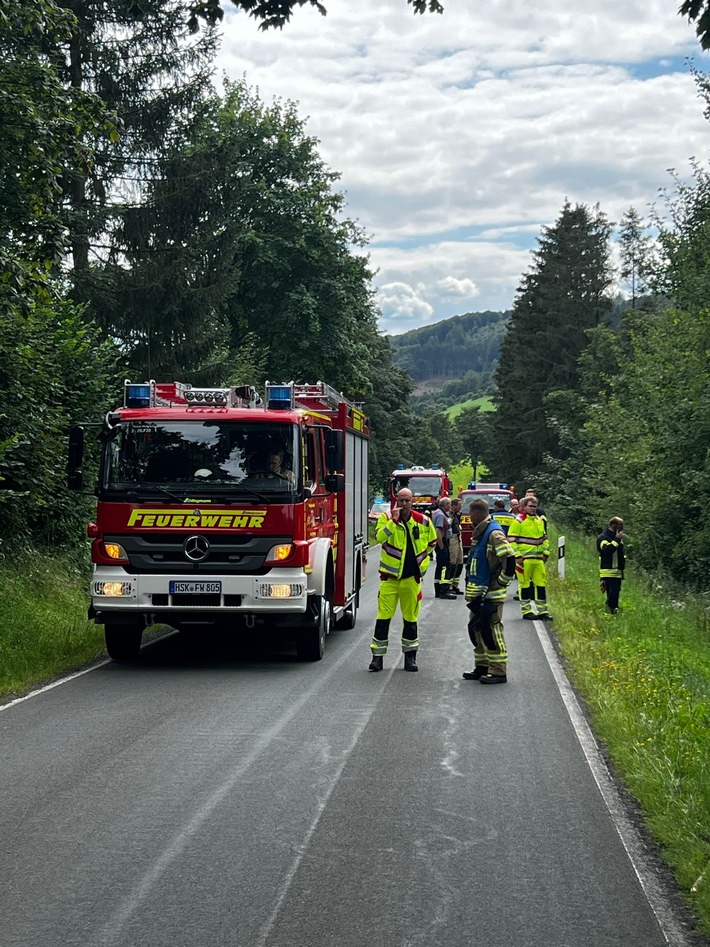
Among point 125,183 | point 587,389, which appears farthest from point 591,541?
point 125,183

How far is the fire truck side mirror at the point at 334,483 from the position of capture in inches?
571

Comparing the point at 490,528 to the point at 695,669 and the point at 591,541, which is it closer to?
the point at 695,669

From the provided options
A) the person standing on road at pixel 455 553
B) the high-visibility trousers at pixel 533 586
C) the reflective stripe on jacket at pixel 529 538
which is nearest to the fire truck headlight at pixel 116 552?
the high-visibility trousers at pixel 533 586

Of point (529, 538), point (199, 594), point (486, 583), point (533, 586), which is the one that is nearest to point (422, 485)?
point (533, 586)

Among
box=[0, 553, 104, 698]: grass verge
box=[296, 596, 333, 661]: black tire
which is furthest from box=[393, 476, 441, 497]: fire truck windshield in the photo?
box=[296, 596, 333, 661]: black tire

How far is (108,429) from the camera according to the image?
44.0 feet

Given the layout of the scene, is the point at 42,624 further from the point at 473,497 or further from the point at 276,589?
the point at 473,497

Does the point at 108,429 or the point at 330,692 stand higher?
the point at 108,429

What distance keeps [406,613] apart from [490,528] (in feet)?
4.72

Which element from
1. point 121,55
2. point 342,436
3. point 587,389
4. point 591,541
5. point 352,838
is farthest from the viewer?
point 587,389

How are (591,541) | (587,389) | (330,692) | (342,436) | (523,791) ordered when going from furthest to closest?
1. (587,389)
2. (591,541)
3. (342,436)
4. (330,692)
5. (523,791)

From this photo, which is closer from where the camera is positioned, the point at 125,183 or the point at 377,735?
the point at 377,735

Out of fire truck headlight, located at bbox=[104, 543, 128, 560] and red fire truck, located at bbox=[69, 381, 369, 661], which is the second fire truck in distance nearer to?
red fire truck, located at bbox=[69, 381, 369, 661]

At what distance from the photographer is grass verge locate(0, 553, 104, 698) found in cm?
1248
